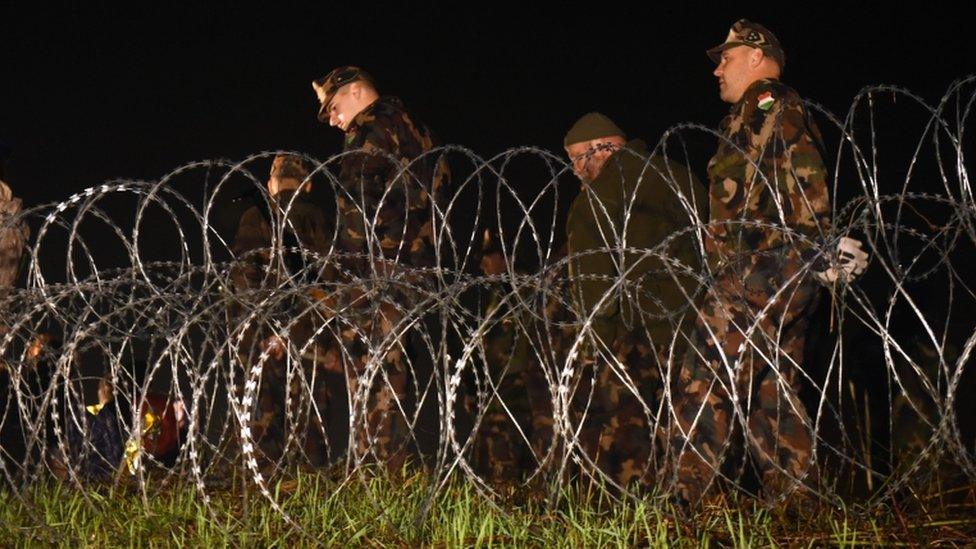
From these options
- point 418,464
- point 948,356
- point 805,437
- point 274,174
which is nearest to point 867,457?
point 805,437

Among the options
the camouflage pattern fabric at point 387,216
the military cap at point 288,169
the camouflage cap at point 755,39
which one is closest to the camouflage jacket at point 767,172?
the camouflage cap at point 755,39

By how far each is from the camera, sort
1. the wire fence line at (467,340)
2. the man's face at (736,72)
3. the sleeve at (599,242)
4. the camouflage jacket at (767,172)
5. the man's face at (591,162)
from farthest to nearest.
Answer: the man's face at (591,162) → the sleeve at (599,242) → the man's face at (736,72) → the camouflage jacket at (767,172) → the wire fence line at (467,340)

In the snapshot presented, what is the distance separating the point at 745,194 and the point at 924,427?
1404 millimetres

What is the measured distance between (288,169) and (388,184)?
0.96 meters

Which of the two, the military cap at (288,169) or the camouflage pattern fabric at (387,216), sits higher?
the military cap at (288,169)

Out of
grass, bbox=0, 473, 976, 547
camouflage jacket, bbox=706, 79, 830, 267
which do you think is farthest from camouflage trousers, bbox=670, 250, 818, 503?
grass, bbox=0, 473, 976, 547

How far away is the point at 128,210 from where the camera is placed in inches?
401

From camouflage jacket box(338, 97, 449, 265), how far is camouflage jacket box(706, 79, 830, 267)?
1448mm

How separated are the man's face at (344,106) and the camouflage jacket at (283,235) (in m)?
0.51

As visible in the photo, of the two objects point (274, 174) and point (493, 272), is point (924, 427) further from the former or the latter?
point (274, 174)

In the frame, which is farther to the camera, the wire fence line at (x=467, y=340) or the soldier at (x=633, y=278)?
the soldier at (x=633, y=278)

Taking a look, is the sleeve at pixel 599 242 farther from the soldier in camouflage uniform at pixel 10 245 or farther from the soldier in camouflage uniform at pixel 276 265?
the soldier in camouflage uniform at pixel 10 245

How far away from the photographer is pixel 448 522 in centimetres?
488

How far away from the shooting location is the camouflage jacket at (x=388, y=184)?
6.62 meters
